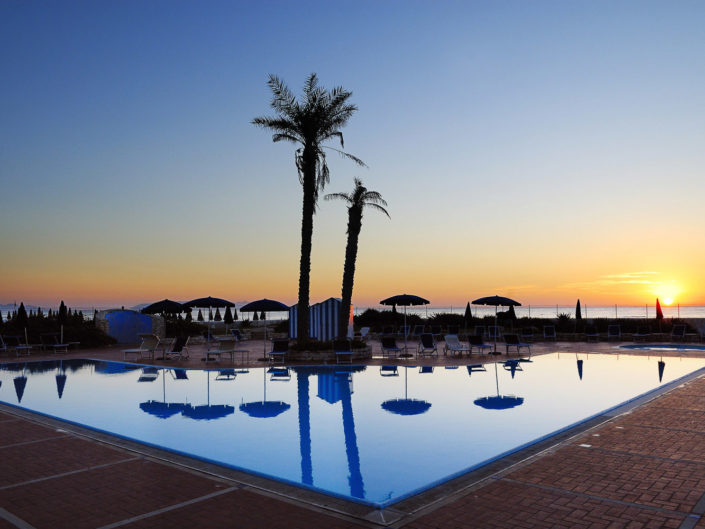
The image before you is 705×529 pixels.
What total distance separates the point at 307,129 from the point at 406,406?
12.1 meters

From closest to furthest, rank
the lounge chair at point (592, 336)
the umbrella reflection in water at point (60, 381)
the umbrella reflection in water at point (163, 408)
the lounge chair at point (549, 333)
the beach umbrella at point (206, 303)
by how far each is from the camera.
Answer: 1. the umbrella reflection in water at point (163, 408)
2. the umbrella reflection in water at point (60, 381)
3. the beach umbrella at point (206, 303)
4. the lounge chair at point (549, 333)
5. the lounge chair at point (592, 336)

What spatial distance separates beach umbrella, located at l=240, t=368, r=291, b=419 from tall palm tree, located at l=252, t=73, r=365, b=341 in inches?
302

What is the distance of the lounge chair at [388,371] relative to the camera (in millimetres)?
15387

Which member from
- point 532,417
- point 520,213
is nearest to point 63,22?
point 532,417

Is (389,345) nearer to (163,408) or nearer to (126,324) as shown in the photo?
(163,408)

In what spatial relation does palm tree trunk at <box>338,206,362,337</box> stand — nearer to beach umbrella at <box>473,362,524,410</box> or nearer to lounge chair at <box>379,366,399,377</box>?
lounge chair at <box>379,366,399,377</box>

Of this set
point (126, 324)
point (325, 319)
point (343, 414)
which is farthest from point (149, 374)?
point (126, 324)

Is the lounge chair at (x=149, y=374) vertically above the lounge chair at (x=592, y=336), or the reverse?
→ the lounge chair at (x=592, y=336)

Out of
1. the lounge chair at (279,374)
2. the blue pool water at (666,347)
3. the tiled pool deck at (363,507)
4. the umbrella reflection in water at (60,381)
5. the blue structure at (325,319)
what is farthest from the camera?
the blue structure at (325,319)

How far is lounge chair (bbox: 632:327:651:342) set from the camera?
26147 mm

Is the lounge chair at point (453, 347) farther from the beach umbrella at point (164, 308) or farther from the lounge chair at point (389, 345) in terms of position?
the beach umbrella at point (164, 308)

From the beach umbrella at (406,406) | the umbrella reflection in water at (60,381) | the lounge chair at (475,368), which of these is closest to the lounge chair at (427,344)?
the lounge chair at (475,368)

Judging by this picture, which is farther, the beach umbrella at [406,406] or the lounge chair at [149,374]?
the lounge chair at [149,374]

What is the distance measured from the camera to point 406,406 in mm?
10812
